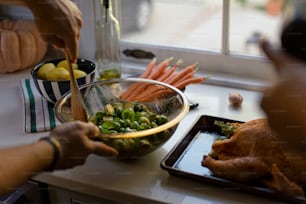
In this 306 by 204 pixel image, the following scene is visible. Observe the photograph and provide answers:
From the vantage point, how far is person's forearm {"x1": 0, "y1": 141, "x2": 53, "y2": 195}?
70 cm

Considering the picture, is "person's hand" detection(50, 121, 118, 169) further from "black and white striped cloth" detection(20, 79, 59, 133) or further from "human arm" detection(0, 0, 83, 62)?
"black and white striped cloth" detection(20, 79, 59, 133)

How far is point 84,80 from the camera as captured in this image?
1186 millimetres

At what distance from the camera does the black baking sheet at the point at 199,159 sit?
2.81 ft

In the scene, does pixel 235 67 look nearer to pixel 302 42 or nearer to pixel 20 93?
pixel 20 93

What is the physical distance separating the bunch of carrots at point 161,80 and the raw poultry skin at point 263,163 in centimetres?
24

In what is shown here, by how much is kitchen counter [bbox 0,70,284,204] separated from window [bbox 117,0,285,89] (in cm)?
19

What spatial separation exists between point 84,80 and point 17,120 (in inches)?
6.9

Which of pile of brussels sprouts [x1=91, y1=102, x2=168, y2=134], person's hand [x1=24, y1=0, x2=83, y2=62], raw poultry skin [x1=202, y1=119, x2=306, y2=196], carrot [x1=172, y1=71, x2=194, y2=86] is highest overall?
person's hand [x1=24, y1=0, x2=83, y2=62]

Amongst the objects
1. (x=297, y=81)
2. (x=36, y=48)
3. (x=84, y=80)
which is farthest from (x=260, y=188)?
(x=36, y=48)

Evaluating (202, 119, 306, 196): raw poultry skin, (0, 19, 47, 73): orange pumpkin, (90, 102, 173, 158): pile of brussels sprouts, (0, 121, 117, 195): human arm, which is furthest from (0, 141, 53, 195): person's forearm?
(0, 19, 47, 73): orange pumpkin

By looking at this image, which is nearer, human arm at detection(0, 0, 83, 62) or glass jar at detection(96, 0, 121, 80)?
human arm at detection(0, 0, 83, 62)

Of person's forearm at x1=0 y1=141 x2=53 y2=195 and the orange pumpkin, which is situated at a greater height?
the orange pumpkin

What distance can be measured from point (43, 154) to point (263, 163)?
37 cm

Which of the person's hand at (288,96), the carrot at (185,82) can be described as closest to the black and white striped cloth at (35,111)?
the carrot at (185,82)
